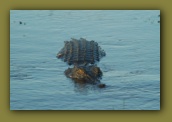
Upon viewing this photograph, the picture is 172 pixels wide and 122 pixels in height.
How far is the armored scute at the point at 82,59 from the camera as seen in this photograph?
412cm

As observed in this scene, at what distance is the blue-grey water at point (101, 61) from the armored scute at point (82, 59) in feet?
A: 0.16

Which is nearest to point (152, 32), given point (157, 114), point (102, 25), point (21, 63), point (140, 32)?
point (140, 32)

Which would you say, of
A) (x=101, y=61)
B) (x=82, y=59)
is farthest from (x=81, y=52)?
(x=101, y=61)

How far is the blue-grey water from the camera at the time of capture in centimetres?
410

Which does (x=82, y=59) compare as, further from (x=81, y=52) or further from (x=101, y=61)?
(x=101, y=61)

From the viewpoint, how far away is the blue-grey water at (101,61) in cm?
410

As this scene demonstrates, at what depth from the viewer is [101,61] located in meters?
4.15

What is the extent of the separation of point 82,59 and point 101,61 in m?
0.19

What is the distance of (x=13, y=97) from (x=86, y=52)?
32.2 inches

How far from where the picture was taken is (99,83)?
4117 millimetres

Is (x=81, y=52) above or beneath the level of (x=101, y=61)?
above

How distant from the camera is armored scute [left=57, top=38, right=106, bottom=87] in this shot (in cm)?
412

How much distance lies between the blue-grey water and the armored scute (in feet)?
0.16

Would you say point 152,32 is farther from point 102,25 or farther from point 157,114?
point 157,114
